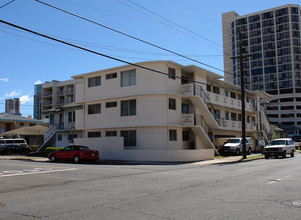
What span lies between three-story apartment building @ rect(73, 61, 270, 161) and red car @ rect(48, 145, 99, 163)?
346 cm

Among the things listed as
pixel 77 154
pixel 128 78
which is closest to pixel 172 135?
pixel 128 78

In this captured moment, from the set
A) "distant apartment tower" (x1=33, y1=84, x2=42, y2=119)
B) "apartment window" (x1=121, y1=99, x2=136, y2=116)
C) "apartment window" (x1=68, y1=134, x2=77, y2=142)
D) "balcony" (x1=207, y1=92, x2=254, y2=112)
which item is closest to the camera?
"apartment window" (x1=121, y1=99, x2=136, y2=116)

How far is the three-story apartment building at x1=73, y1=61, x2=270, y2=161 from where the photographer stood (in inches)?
1089

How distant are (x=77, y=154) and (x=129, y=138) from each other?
20.7ft

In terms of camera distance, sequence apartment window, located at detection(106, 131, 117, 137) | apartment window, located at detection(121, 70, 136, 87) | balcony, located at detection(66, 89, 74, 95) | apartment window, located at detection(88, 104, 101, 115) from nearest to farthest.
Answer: apartment window, located at detection(121, 70, 136, 87), apartment window, located at detection(106, 131, 117, 137), apartment window, located at detection(88, 104, 101, 115), balcony, located at detection(66, 89, 74, 95)

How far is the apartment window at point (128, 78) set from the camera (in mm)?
29500

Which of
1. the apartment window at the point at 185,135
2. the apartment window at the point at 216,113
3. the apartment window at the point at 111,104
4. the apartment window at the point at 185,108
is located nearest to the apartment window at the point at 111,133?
the apartment window at the point at 111,104

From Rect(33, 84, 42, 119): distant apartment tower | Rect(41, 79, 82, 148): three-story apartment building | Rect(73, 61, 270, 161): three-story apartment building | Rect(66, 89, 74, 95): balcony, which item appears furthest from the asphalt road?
Rect(33, 84, 42, 119): distant apartment tower

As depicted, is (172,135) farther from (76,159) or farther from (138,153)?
(76,159)

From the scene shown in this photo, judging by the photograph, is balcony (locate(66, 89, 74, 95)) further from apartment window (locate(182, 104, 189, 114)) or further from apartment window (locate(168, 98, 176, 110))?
apartment window (locate(168, 98, 176, 110))

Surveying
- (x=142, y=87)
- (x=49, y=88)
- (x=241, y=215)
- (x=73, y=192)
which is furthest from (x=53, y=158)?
(x=49, y=88)

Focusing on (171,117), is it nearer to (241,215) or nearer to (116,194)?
(116,194)

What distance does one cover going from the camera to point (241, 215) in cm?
634

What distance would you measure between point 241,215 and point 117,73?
2542 cm
